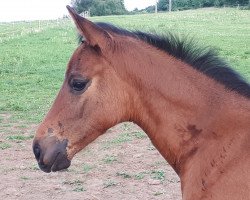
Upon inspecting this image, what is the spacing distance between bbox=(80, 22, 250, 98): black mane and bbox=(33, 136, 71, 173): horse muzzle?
102 centimetres

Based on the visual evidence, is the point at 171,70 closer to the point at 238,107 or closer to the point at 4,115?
the point at 238,107

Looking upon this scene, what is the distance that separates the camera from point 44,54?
23.0 m

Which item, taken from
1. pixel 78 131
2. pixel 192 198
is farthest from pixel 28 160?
pixel 192 198

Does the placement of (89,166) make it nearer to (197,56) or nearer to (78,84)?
(78,84)

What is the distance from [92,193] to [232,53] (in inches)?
556

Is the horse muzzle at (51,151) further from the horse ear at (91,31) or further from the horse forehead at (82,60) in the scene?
the horse ear at (91,31)

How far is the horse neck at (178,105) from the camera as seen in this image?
3.52 meters

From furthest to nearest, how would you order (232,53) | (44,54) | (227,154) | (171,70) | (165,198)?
1. (44,54)
2. (232,53)
3. (165,198)
4. (171,70)
5. (227,154)

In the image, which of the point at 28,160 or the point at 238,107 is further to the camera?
the point at 28,160

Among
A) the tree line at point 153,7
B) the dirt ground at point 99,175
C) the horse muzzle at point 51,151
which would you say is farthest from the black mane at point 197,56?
the tree line at point 153,7

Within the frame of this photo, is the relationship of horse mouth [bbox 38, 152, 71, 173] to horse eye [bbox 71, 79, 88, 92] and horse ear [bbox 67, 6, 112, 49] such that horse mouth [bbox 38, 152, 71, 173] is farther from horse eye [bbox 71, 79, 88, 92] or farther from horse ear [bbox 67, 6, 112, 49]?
horse ear [bbox 67, 6, 112, 49]

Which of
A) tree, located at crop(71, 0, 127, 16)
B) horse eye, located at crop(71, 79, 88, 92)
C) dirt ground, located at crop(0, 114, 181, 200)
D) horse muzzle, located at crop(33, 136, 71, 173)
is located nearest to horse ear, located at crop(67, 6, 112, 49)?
horse eye, located at crop(71, 79, 88, 92)

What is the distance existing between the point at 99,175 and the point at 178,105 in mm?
3663

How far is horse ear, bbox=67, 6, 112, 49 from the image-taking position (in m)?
3.58
